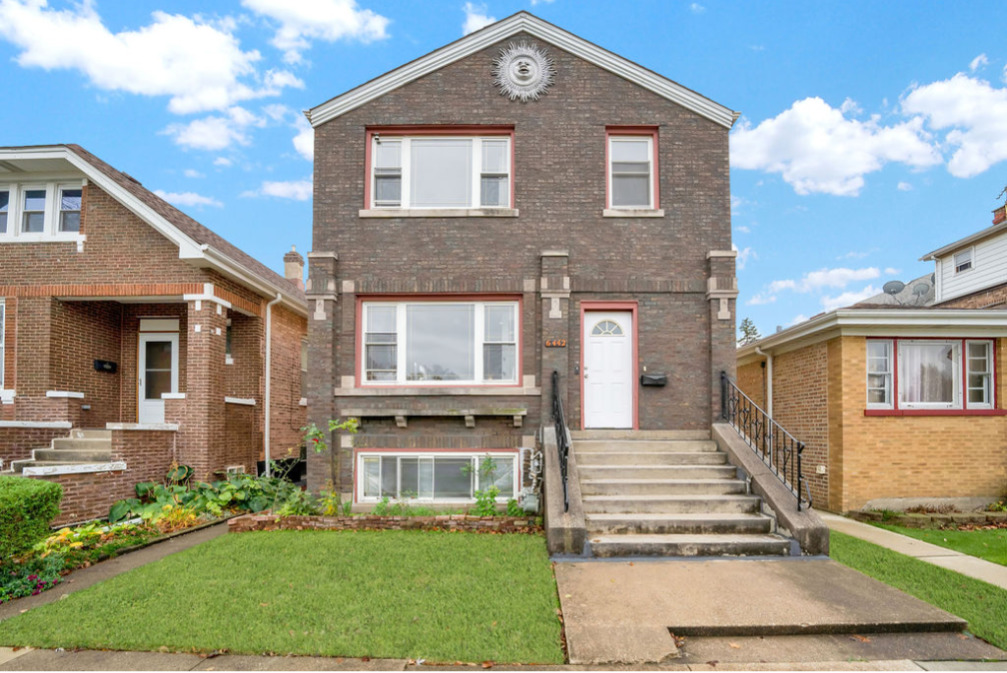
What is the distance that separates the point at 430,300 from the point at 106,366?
7.43m

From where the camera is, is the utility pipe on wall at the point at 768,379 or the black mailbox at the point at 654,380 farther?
the utility pipe on wall at the point at 768,379

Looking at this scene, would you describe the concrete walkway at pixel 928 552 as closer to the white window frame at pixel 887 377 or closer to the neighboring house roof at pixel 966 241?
the white window frame at pixel 887 377

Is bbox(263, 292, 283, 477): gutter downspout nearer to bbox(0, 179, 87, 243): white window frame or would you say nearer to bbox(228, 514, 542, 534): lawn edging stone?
bbox(0, 179, 87, 243): white window frame

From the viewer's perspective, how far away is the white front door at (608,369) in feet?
33.0

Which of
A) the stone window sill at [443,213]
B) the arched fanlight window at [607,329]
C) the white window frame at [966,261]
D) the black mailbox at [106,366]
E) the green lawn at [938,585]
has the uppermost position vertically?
the white window frame at [966,261]

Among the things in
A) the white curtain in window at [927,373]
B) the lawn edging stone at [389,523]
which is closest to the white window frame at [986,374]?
the white curtain in window at [927,373]

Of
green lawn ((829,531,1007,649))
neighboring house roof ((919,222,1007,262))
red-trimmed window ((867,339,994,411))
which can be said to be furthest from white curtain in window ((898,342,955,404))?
neighboring house roof ((919,222,1007,262))

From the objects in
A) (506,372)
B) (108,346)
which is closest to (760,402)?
(506,372)

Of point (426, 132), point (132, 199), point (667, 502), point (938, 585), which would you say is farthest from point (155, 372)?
point (938, 585)

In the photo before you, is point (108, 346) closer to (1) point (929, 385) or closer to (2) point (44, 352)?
(2) point (44, 352)

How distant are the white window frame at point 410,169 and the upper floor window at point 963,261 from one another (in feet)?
53.8

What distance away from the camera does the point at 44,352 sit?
36.4 feet

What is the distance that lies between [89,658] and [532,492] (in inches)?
230

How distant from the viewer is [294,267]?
812 inches
